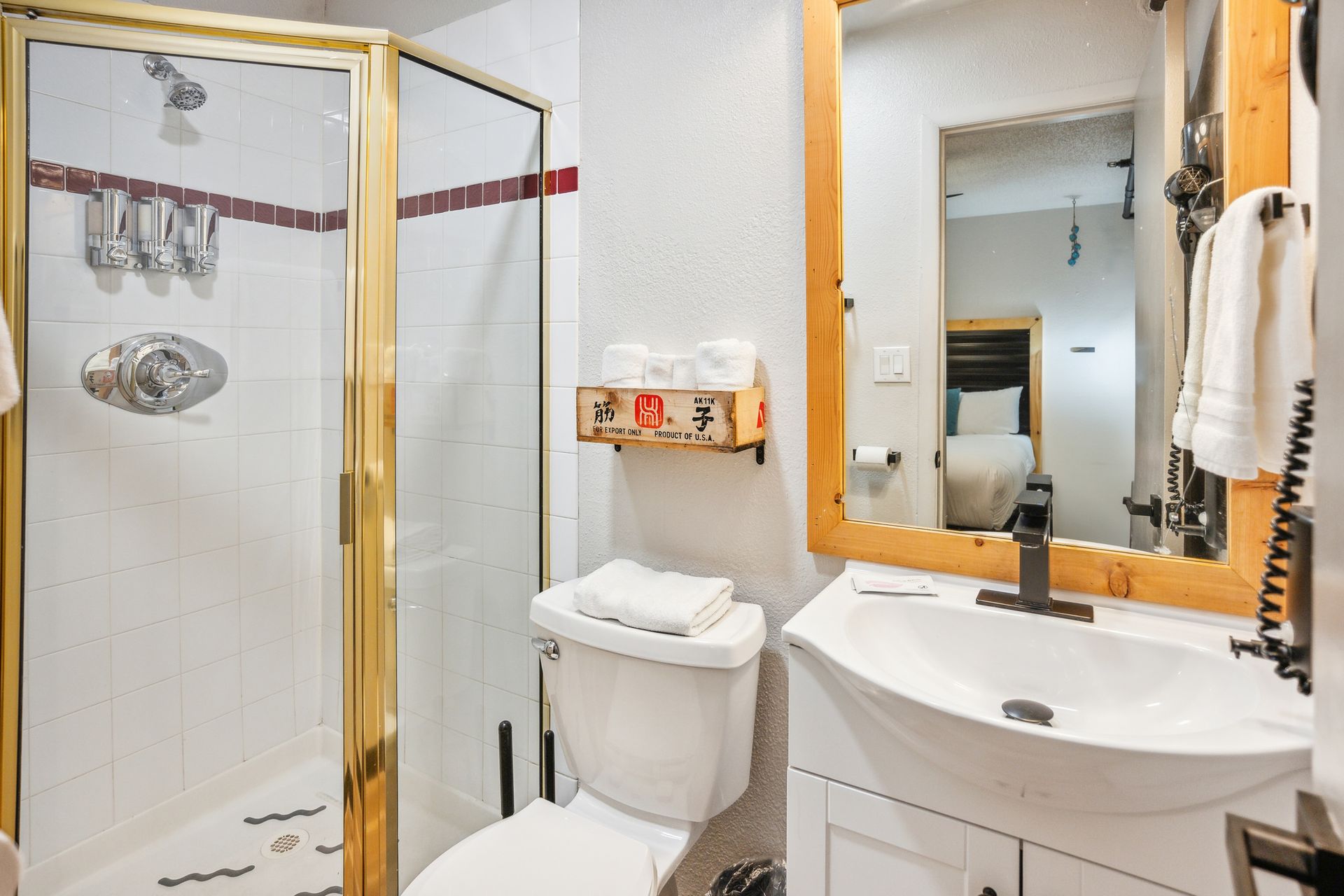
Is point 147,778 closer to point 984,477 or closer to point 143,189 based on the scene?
point 143,189

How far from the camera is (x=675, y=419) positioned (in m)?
1.39

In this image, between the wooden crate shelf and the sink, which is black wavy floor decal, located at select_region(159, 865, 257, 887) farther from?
the sink

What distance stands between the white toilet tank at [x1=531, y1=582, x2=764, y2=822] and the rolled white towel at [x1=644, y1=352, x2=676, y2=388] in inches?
19.7

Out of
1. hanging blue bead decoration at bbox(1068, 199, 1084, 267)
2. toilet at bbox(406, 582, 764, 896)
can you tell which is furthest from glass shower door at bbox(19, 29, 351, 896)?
hanging blue bead decoration at bbox(1068, 199, 1084, 267)

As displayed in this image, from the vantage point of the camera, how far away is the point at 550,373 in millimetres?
1696

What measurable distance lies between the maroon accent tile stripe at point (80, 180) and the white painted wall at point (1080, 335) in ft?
5.38

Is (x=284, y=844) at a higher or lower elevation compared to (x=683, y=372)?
lower

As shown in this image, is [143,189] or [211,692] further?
[211,692]

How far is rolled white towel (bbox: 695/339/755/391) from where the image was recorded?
1.37 metres

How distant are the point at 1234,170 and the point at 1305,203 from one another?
0.40 ft

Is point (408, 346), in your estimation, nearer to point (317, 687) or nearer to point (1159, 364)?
point (317, 687)

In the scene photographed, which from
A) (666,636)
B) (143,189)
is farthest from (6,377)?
(666,636)

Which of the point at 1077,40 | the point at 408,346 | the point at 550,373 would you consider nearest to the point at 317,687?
the point at 408,346

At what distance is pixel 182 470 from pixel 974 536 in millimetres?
1650
